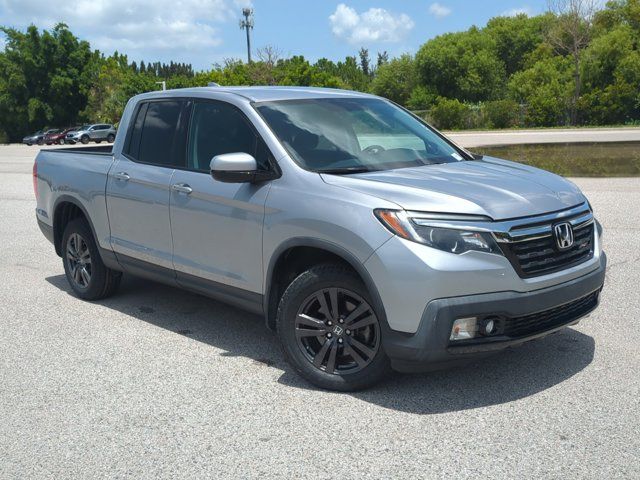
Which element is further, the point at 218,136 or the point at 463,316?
the point at 218,136

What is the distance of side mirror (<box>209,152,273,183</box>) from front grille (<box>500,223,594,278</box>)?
1647 millimetres

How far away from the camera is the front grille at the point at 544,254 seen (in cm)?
406

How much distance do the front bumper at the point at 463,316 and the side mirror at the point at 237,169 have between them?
4.58 ft

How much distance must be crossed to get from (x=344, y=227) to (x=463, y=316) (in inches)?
32.9

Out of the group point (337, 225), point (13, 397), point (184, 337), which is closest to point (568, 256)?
point (337, 225)

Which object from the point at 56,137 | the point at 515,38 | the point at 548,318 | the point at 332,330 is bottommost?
the point at 56,137

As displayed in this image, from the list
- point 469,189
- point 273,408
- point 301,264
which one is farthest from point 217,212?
point 469,189

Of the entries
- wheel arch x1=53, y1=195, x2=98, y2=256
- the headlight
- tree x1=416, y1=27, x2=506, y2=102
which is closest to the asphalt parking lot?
the headlight

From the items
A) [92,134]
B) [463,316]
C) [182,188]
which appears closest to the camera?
[463,316]

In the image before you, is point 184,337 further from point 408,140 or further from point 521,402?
point 521,402

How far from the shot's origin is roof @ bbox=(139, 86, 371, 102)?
535 cm

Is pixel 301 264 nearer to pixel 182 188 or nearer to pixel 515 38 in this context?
pixel 182 188

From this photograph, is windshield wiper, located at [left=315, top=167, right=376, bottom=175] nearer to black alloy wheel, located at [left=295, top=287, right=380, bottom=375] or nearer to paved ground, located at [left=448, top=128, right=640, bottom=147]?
black alloy wheel, located at [left=295, top=287, right=380, bottom=375]

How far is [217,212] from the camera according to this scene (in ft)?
16.7
